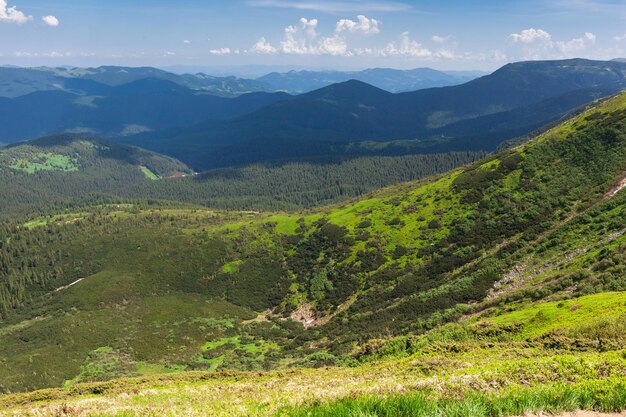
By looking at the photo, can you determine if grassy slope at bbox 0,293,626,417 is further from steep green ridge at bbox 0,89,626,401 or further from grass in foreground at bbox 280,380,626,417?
steep green ridge at bbox 0,89,626,401

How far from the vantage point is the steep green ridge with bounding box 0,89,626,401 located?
45.7 metres

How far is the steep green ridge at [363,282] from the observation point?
4566 cm

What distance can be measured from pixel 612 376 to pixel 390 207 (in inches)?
4539

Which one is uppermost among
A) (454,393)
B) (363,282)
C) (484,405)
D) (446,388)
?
(484,405)

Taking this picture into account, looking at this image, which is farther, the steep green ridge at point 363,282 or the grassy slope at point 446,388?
the steep green ridge at point 363,282

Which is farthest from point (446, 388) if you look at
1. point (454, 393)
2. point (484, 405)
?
point (484, 405)

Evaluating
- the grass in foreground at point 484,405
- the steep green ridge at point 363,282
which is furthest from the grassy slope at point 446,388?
the steep green ridge at point 363,282

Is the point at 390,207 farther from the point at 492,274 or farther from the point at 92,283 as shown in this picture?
the point at 92,283

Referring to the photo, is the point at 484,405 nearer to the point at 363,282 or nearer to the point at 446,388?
the point at 446,388

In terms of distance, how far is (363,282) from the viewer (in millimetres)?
100062

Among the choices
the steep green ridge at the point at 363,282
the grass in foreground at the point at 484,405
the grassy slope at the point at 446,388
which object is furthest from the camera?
the steep green ridge at the point at 363,282

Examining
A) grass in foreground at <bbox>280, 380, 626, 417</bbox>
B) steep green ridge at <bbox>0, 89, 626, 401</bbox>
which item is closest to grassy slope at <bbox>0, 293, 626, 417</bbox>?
grass in foreground at <bbox>280, 380, 626, 417</bbox>

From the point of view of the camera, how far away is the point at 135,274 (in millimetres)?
133000

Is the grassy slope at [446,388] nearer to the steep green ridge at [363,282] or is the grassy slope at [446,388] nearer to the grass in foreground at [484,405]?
the grass in foreground at [484,405]
